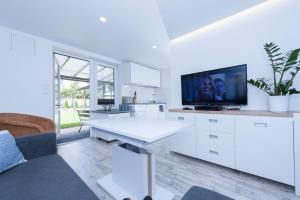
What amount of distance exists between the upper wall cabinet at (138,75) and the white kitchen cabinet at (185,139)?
255cm

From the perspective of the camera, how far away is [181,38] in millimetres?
2857

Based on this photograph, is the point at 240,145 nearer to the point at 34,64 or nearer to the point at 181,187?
the point at 181,187

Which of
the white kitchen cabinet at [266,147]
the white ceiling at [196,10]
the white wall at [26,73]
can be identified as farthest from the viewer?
the white wall at [26,73]

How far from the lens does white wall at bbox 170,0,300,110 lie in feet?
5.91

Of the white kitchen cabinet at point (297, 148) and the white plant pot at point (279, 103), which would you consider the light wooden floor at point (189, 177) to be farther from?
the white plant pot at point (279, 103)

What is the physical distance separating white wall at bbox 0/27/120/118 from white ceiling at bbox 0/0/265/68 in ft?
0.68

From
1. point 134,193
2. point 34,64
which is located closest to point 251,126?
point 134,193

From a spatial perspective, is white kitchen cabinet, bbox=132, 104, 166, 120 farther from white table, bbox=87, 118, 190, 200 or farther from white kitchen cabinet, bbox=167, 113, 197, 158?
white table, bbox=87, 118, 190, 200

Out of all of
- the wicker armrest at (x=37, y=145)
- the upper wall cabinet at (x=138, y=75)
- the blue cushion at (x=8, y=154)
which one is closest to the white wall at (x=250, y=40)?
the upper wall cabinet at (x=138, y=75)

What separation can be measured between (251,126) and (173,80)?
1.67m

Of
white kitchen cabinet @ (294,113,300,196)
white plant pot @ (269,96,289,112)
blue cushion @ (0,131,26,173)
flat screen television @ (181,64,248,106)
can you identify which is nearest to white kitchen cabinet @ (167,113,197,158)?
flat screen television @ (181,64,248,106)

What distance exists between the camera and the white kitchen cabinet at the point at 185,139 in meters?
2.22

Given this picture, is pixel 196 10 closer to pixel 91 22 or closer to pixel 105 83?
pixel 91 22

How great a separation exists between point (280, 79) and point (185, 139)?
151 cm
